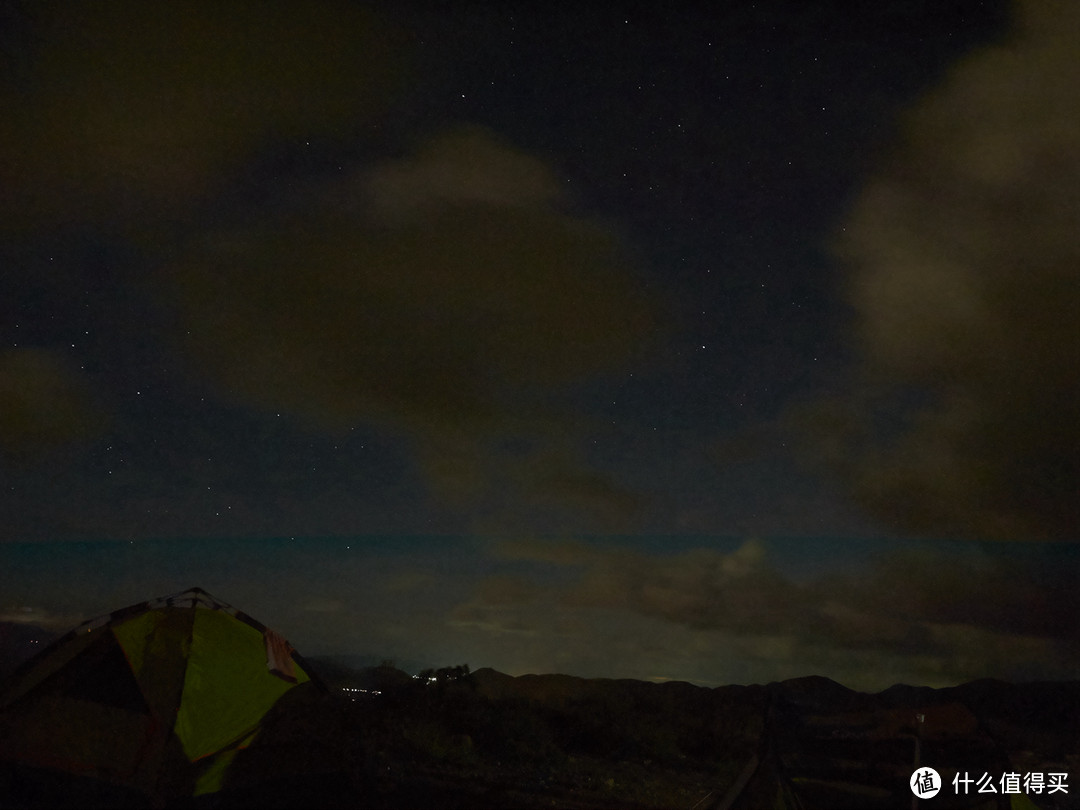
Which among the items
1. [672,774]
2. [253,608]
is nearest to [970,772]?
[672,774]

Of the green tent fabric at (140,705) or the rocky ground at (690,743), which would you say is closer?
the rocky ground at (690,743)

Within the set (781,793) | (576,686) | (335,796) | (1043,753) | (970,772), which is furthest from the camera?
(576,686)

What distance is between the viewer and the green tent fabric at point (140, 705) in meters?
7.75

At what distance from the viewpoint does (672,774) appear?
409 inches

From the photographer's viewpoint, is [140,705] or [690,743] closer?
[140,705]

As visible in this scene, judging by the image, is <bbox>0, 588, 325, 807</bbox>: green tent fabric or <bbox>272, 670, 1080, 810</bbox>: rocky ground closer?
<bbox>272, 670, 1080, 810</bbox>: rocky ground

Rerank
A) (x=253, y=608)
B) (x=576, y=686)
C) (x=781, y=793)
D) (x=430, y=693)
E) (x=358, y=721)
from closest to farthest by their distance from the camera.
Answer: (x=781, y=793) < (x=358, y=721) < (x=430, y=693) < (x=576, y=686) < (x=253, y=608)

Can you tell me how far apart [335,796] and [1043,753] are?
1019cm

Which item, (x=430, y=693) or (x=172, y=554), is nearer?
(x=430, y=693)

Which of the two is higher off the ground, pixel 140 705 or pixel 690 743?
pixel 140 705

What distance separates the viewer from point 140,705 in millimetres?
8031

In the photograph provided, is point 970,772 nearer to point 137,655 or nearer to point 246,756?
point 246,756

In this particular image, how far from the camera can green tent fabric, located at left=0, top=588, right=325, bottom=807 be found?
25.4 feet

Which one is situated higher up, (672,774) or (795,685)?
(795,685)
